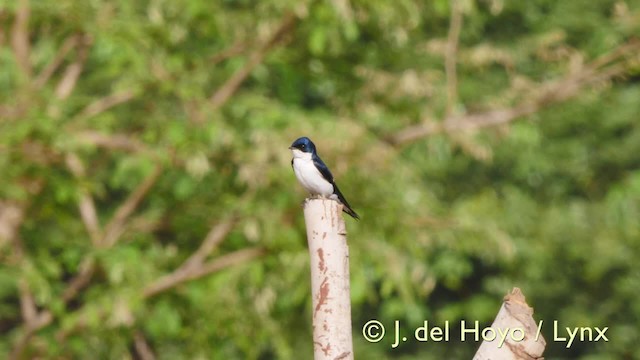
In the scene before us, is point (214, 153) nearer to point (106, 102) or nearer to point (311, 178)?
point (106, 102)

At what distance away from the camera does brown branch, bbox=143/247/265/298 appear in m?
9.87

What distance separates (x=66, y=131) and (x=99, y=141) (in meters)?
0.65

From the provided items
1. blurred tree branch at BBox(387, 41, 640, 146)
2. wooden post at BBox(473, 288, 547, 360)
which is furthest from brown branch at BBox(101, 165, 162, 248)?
wooden post at BBox(473, 288, 547, 360)

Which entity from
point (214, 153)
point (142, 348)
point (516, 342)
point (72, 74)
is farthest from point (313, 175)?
point (142, 348)

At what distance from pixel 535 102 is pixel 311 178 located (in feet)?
16.7

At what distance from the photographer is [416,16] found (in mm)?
9641

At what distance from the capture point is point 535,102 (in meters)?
10.5

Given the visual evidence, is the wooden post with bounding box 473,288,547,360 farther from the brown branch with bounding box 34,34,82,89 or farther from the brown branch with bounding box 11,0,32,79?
the brown branch with bounding box 34,34,82,89

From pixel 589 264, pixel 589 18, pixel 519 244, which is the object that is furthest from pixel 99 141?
pixel 589 18

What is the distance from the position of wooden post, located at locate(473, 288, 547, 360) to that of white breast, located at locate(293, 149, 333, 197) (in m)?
1.90

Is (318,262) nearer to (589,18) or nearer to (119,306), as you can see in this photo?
(119,306)

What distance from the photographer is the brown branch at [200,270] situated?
9867 millimetres

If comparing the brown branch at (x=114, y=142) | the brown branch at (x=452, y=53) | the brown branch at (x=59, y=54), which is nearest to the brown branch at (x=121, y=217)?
the brown branch at (x=114, y=142)

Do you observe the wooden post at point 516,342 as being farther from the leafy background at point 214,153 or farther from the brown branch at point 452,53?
the brown branch at point 452,53
